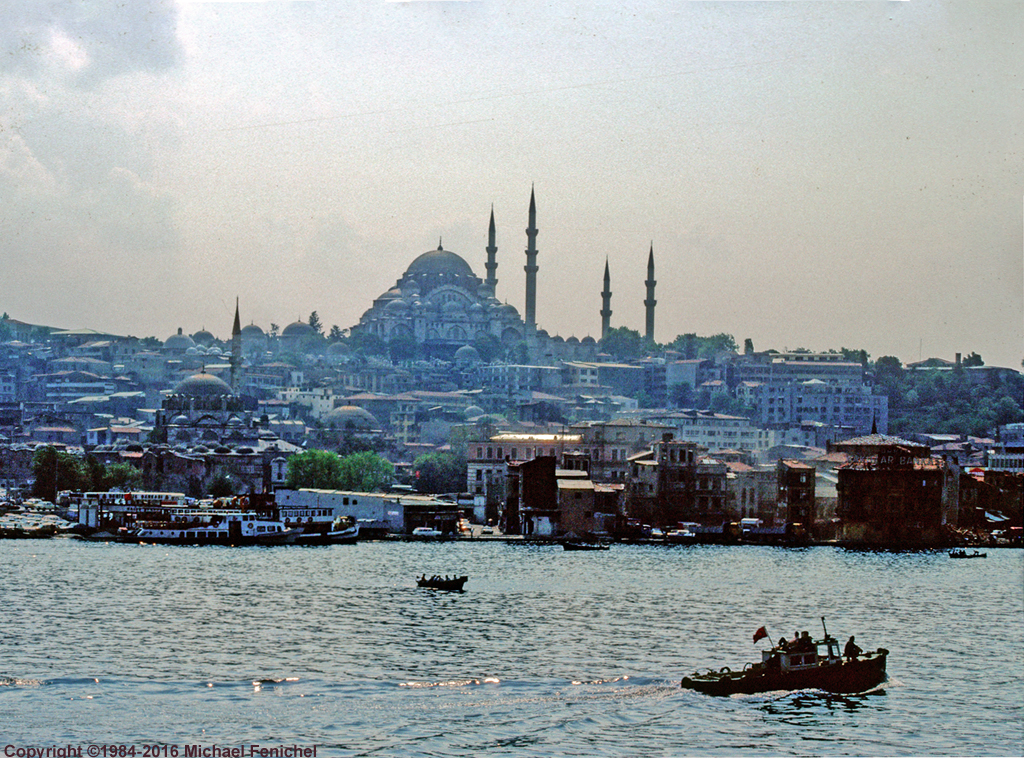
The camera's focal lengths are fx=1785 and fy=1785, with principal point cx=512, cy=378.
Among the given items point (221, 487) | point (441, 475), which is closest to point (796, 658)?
point (221, 487)

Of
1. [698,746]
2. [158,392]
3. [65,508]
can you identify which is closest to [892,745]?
[698,746]

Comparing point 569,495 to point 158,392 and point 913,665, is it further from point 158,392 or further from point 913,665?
point 158,392

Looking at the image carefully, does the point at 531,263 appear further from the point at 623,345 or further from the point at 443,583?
the point at 443,583

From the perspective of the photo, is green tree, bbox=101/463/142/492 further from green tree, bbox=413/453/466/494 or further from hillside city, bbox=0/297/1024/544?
green tree, bbox=413/453/466/494

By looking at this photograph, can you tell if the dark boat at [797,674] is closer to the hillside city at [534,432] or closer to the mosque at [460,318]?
the hillside city at [534,432]

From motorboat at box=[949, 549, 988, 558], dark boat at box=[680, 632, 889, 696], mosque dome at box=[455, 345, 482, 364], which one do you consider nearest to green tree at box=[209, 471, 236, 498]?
motorboat at box=[949, 549, 988, 558]
